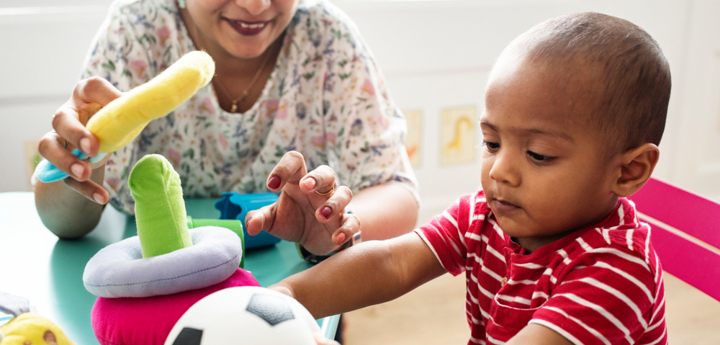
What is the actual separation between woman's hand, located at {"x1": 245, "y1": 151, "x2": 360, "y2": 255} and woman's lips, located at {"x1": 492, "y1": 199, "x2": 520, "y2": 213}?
0.21m

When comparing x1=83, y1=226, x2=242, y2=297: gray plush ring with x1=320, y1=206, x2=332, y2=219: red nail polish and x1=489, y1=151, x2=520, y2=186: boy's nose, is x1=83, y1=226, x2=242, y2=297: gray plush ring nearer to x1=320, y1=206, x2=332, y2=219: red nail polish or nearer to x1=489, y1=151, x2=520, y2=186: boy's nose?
x1=320, y1=206, x2=332, y2=219: red nail polish

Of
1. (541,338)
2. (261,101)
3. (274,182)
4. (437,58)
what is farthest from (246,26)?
(437,58)

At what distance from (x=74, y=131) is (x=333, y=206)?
34 cm

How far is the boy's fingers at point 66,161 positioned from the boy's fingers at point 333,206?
0.30 m

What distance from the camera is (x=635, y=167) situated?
2.30 ft

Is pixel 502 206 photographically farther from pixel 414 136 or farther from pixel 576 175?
pixel 414 136

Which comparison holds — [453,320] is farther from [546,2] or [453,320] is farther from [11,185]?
[11,185]

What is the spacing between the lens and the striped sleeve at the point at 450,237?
0.88 metres

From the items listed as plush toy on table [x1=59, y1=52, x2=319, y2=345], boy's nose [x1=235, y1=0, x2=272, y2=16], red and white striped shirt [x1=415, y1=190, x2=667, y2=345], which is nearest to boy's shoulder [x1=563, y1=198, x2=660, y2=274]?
red and white striped shirt [x1=415, y1=190, x2=667, y2=345]

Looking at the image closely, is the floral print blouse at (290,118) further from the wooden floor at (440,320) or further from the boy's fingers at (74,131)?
the wooden floor at (440,320)

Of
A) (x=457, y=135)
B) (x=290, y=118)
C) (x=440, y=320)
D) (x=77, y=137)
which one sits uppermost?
(x=77, y=137)

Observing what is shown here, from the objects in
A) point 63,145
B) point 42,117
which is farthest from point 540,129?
point 42,117

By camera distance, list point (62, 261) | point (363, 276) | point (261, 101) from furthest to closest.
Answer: point (261, 101), point (62, 261), point (363, 276)

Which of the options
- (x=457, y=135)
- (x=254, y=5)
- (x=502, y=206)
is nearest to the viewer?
(x=502, y=206)
